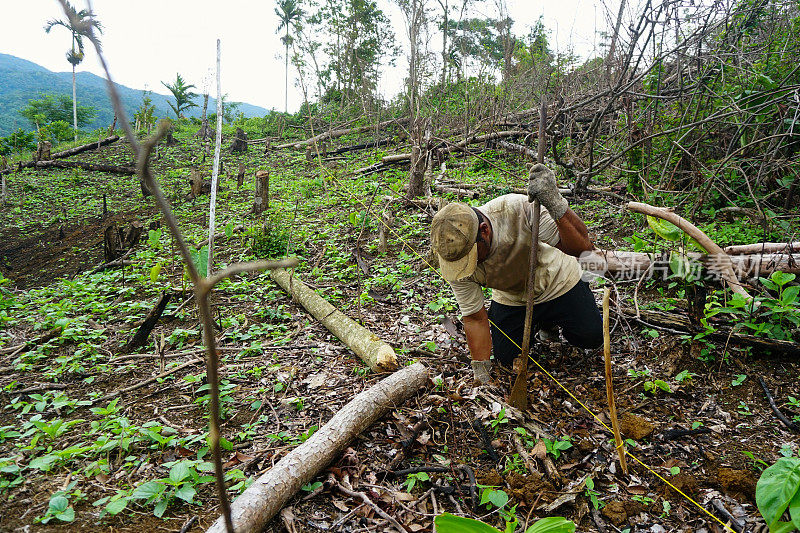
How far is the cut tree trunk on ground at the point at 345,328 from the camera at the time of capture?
122 inches

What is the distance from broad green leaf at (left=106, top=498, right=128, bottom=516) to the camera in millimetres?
1872

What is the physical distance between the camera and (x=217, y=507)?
6.74ft

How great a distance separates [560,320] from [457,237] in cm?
121

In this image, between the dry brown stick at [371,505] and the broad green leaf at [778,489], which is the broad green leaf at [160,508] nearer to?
the dry brown stick at [371,505]

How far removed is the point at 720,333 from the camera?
291 cm

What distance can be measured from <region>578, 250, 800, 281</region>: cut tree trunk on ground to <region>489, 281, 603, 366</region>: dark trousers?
→ 338 millimetres

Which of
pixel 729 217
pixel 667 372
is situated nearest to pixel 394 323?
pixel 667 372

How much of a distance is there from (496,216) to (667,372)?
1519mm

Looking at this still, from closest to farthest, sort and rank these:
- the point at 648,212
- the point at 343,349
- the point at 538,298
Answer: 1. the point at 648,212
2. the point at 538,298
3. the point at 343,349

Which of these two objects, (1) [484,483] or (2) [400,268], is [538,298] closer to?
(1) [484,483]

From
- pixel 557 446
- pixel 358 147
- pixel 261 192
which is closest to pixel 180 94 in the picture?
pixel 358 147

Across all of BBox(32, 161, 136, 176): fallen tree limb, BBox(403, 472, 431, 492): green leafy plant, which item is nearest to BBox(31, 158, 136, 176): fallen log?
BBox(32, 161, 136, 176): fallen tree limb

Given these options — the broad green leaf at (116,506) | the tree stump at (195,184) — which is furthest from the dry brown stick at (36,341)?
the tree stump at (195,184)

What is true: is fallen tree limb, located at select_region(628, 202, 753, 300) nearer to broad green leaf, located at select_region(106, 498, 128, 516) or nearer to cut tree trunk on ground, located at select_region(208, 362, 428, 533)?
cut tree trunk on ground, located at select_region(208, 362, 428, 533)
